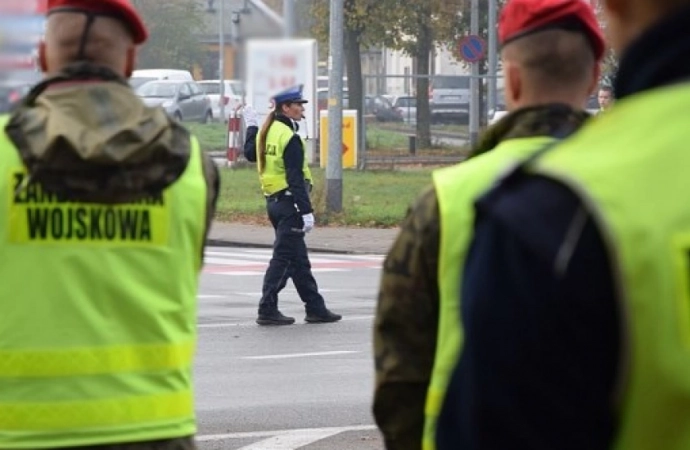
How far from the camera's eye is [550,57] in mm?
3445

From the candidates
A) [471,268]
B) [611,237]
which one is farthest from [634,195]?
[471,268]

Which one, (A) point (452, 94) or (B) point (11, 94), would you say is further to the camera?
(A) point (452, 94)

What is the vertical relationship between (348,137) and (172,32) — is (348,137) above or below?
below

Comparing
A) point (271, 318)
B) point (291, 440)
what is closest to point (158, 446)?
point (291, 440)

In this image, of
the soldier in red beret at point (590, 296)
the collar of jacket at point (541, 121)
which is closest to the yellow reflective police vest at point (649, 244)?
the soldier in red beret at point (590, 296)

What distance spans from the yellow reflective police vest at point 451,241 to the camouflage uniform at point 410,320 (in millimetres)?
24

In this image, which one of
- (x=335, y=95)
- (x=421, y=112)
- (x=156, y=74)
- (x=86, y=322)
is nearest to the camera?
(x=86, y=322)

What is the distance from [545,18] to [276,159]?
10.2 m

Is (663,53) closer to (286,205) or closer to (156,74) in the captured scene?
(156,74)

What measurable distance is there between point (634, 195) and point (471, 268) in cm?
20

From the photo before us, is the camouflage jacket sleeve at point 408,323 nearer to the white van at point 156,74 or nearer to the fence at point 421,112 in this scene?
the white van at point 156,74

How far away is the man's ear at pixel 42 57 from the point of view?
3.88 metres

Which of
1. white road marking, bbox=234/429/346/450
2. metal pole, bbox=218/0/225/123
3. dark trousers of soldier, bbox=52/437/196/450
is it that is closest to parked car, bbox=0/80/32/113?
metal pole, bbox=218/0/225/123

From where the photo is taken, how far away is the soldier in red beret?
5.18ft
